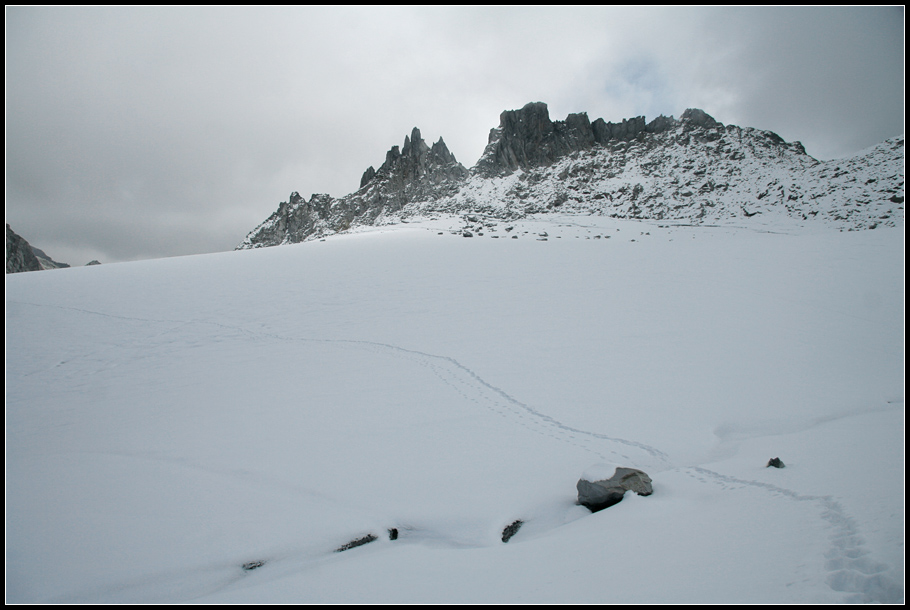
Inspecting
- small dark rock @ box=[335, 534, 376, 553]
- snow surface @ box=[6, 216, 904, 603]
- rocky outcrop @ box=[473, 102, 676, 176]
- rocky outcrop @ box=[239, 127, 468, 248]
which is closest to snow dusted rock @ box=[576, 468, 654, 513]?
snow surface @ box=[6, 216, 904, 603]

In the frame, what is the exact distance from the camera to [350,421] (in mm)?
6508

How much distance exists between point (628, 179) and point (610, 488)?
295 feet

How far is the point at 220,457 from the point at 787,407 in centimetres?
1059

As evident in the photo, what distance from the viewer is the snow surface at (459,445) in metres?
3.17

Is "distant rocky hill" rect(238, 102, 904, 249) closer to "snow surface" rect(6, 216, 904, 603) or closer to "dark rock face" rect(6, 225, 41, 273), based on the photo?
"snow surface" rect(6, 216, 904, 603)

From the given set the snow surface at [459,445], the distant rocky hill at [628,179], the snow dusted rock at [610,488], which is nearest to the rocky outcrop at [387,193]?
the distant rocky hill at [628,179]

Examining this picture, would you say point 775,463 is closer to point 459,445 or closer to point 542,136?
point 459,445

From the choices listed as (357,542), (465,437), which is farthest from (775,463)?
(357,542)

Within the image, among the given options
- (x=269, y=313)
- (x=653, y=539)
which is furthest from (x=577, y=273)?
(x=653, y=539)

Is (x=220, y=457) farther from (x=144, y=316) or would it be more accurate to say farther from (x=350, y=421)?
(x=144, y=316)

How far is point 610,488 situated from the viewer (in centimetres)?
433

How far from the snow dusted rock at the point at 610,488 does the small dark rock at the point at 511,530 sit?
3.04 ft

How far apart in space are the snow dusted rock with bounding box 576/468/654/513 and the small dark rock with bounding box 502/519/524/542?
3.04 feet

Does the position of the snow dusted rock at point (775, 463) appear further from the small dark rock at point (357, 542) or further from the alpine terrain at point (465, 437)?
the small dark rock at point (357, 542)
